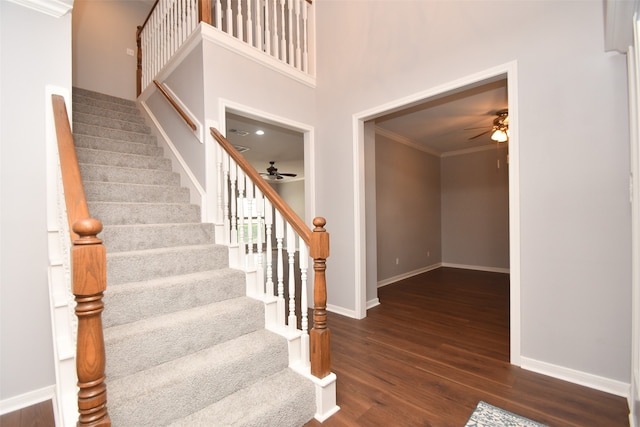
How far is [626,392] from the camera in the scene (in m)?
1.77

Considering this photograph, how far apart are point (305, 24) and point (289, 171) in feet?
19.5

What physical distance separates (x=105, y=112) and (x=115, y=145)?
935 mm

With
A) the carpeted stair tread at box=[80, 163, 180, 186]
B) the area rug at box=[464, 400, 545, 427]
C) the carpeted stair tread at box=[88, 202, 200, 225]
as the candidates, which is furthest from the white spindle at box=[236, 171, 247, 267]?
the area rug at box=[464, 400, 545, 427]

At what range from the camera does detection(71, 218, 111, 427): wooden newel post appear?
94 centimetres

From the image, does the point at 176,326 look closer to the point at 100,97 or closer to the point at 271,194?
the point at 271,194

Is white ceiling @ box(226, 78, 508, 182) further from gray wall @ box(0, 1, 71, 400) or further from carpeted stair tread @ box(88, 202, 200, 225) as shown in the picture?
gray wall @ box(0, 1, 71, 400)

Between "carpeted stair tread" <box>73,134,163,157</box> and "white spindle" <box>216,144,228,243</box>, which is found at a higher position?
"carpeted stair tread" <box>73,134,163,157</box>

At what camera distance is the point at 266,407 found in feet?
5.03

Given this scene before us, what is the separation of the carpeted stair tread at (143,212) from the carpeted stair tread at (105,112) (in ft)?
6.23

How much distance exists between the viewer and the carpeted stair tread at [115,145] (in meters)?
2.96

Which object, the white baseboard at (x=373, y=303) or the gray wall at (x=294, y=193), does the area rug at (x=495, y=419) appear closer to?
the white baseboard at (x=373, y=303)

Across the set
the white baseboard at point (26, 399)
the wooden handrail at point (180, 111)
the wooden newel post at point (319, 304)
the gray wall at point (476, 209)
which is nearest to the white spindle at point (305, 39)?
the wooden handrail at point (180, 111)

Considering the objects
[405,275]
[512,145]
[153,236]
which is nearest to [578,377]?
[512,145]

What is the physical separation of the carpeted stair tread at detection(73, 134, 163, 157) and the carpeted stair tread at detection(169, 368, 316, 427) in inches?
116
